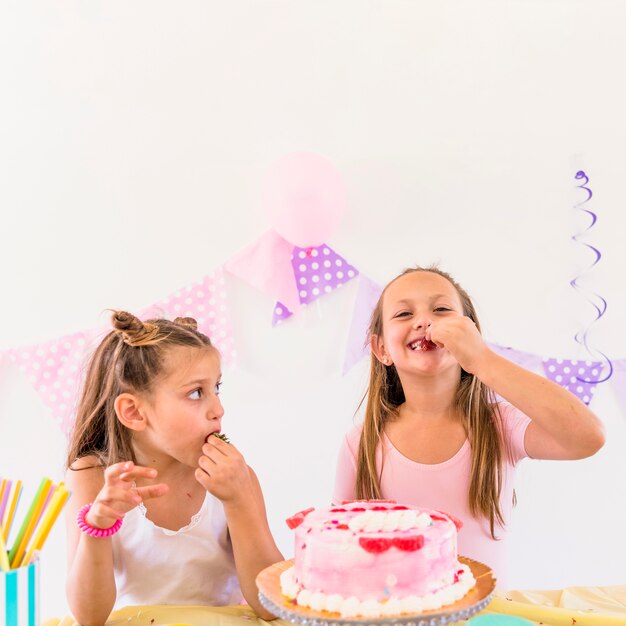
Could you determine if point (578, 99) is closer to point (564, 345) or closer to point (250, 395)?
point (564, 345)

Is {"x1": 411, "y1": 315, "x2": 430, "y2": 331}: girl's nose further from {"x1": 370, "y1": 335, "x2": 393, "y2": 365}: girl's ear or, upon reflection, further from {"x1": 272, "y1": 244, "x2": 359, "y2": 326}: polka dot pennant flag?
{"x1": 272, "y1": 244, "x2": 359, "y2": 326}: polka dot pennant flag

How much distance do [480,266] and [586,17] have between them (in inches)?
32.9

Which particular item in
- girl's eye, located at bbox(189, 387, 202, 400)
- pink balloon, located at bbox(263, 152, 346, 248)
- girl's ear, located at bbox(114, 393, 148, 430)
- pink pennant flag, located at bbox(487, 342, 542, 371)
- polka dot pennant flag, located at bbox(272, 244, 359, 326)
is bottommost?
girl's ear, located at bbox(114, 393, 148, 430)

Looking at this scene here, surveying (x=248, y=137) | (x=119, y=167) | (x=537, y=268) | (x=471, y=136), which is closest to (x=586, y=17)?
(x=471, y=136)

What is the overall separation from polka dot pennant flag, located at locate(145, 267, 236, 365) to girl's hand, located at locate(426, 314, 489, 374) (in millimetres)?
1112

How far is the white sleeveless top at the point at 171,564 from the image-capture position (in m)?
1.38

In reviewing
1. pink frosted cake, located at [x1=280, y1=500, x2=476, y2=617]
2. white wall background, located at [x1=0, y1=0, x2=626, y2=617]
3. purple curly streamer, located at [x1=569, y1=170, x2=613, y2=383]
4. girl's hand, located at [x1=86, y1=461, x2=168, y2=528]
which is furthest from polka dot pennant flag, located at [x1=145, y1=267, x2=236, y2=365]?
pink frosted cake, located at [x1=280, y1=500, x2=476, y2=617]

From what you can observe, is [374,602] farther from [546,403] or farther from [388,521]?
[546,403]

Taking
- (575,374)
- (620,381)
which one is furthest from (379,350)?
(620,381)

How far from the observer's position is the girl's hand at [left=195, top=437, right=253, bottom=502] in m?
1.25

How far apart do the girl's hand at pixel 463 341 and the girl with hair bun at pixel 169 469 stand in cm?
41

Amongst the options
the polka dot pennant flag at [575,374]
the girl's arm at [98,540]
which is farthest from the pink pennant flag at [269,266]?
the girl's arm at [98,540]

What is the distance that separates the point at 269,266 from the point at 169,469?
1.03 m

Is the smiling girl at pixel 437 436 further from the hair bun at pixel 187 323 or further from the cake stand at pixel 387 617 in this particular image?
the cake stand at pixel 387 617
